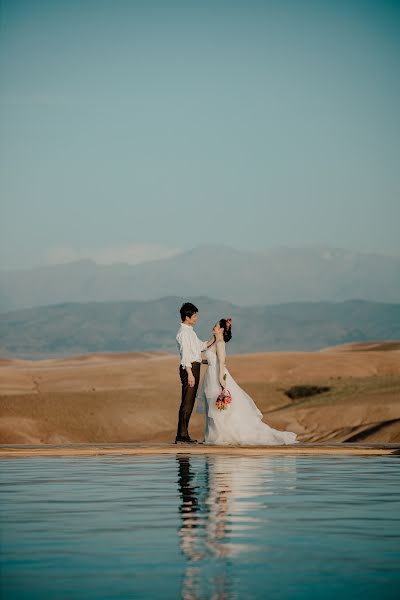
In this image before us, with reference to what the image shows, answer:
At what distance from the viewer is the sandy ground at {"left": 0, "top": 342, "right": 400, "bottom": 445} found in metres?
29.1

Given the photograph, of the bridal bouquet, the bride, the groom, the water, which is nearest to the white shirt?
the groom

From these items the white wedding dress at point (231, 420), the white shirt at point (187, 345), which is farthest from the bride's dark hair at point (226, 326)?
the white shirt at point (187, 345)

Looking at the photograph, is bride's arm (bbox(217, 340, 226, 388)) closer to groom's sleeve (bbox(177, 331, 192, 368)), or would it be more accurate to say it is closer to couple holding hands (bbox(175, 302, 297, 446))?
couple holding hands (bbox(175, 302, 297, 446))

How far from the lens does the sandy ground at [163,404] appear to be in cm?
2911

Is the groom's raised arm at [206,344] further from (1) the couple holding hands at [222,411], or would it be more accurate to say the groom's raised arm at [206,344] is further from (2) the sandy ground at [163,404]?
(2) the sandy ground at [163,404]

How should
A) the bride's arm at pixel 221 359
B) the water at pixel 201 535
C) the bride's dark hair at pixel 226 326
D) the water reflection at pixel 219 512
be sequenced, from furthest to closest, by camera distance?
the bride's arm at pixel 221 359 < the bride's dark hair at pixel 226 326 < the water reflection at pixel 219 512 < the water at pixel 201 535

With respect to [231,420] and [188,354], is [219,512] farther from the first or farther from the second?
[231,420]

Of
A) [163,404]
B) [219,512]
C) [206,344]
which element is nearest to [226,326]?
[206,344]

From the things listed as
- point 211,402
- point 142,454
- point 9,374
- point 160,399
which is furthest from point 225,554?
point 9,374

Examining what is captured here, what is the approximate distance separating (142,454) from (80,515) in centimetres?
829

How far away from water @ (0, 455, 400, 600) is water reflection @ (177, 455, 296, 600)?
Answer: 11 millimetres

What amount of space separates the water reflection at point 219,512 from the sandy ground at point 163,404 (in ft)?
31.0

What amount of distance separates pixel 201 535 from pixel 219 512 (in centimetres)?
132

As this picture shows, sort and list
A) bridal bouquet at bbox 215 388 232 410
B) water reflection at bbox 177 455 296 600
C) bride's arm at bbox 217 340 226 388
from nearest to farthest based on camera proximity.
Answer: water reflection at bbox 177 455 296 600
bride's arm at bbox 217 340 226 388
bridal bouquet at bbox 215 388 232 410
